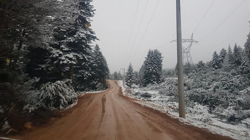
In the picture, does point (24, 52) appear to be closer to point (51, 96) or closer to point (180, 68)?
point (51, 96)

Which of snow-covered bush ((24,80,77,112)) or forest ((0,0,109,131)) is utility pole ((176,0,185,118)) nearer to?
forest ((0,0,109,131))

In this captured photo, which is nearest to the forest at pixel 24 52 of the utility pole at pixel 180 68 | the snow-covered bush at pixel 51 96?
the snow-covered bush at pixel 51 96

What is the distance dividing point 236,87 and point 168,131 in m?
11.9

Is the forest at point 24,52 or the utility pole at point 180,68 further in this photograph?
the utility pole at point 180,68

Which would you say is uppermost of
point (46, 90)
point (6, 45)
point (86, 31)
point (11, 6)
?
point (86, 31)

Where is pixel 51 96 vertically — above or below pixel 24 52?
below

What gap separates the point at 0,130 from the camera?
16.3 ft

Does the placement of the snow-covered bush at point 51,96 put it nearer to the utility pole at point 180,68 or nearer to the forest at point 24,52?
the forest at point 24,52

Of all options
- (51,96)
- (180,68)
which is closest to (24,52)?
(51,96)

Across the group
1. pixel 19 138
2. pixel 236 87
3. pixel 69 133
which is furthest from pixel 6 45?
pixel 236 87

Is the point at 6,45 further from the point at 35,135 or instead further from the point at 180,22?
the point at 180,22

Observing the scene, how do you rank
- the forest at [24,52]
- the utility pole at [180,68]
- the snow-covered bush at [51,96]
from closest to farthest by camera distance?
1. the forest at [24,52]
2. the utility pole at [180,68]
3. the snow-covered bush at [51,96]

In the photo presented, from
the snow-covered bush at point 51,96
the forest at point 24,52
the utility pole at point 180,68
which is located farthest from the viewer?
the snow-covered bush at point 51,96

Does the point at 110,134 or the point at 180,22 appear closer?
the point at 110,134
